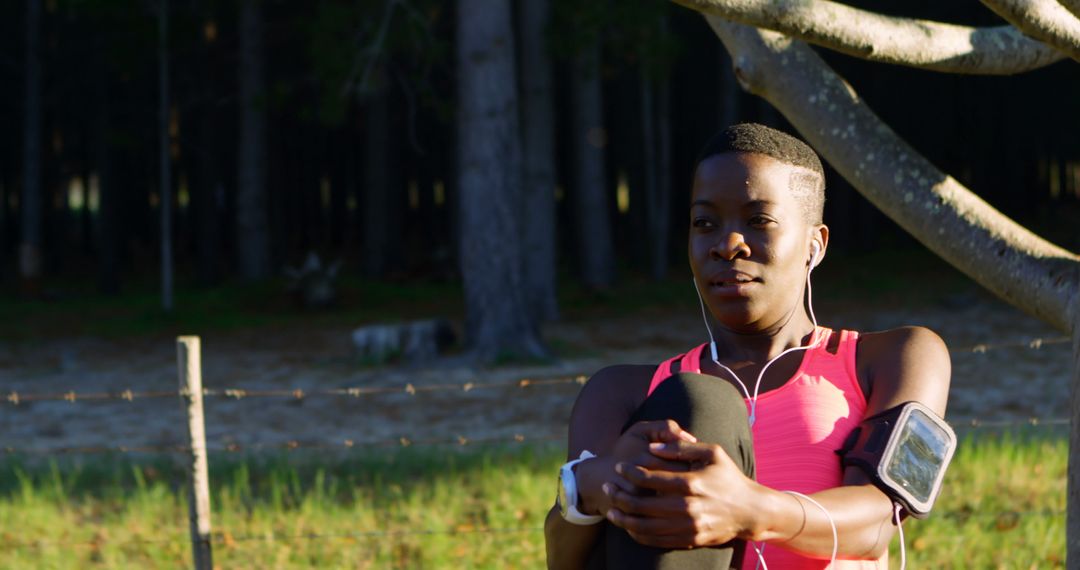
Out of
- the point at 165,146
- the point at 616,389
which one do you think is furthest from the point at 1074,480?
the point at 165,146

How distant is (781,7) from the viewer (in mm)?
2887

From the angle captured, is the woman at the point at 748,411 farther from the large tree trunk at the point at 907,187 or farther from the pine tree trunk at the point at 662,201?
the pine tree trunk at the point at 662,201

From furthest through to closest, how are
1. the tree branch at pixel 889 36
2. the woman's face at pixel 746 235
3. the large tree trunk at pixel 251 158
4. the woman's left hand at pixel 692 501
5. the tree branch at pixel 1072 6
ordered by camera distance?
the large tree trunk at pixel 251 158 → the tree branch at pixel 889 36 → the tree branch at pixel 1072 6 → the woman's face at pixel 746 235 → the woman's left hand at pixel 692 501

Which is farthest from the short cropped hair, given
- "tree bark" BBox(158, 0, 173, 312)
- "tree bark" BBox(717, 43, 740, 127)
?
"tree bark" BBox(717, 43, 740, 127)

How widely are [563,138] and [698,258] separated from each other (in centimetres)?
3270

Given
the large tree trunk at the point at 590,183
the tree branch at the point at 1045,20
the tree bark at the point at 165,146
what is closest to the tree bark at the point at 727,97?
the large tree trunk at the point at 590,183

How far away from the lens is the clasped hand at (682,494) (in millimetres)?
1952

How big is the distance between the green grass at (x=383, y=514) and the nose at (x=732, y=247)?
316cm

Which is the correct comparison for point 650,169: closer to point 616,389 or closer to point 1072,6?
point 1072,6

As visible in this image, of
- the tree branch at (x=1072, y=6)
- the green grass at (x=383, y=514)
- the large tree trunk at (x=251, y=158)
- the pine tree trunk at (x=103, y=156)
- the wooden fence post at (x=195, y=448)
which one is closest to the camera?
the tree branch at (x=1072, y=6)

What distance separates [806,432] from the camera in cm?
231

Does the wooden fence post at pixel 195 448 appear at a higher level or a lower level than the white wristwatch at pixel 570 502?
lower

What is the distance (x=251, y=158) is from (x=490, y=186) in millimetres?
10083

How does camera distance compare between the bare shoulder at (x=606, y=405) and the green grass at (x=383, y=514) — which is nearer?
the bare shoulder at (x=606, y=405)
